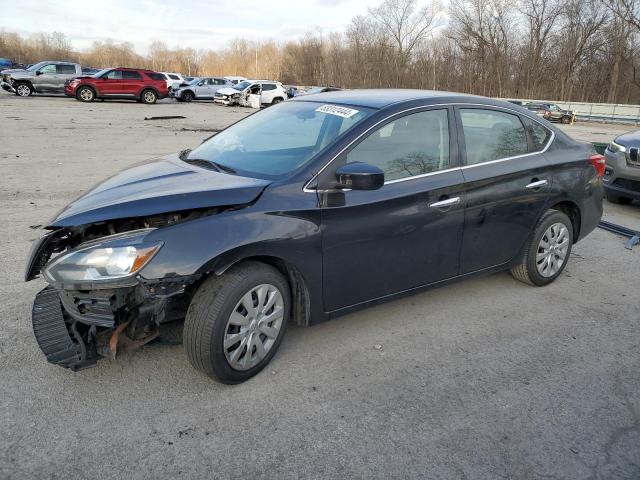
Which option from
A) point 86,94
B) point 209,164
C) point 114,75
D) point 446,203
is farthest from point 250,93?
point 446,203

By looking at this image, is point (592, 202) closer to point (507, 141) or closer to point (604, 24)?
point (507, 141)

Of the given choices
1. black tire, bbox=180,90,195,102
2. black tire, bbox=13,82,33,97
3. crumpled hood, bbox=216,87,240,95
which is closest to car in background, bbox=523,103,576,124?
crumpled hood, bbox=216,87,240,95

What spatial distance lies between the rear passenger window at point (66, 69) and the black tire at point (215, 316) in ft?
98.0

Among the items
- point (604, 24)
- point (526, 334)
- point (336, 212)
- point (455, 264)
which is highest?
point (604, 24)

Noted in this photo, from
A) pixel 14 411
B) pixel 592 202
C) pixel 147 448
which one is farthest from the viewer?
pixel 592 202

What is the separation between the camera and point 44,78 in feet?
90.7

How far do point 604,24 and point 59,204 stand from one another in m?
57.9

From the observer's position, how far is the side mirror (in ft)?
9.86

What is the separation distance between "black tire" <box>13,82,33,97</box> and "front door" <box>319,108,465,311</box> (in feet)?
98.8

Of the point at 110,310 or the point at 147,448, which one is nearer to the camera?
the point at 147,448

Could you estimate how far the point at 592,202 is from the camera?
16.1ft

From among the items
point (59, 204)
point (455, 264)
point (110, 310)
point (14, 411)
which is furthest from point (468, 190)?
point (59, 204)

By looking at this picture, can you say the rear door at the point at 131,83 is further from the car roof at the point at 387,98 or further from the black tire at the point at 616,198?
the car roof at the point at 387,98

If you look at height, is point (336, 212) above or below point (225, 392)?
above
